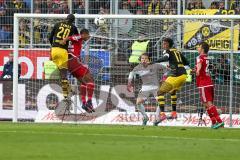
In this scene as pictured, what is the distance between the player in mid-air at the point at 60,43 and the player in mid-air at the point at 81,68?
0.47 ft

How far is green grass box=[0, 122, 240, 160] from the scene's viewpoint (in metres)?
12.4

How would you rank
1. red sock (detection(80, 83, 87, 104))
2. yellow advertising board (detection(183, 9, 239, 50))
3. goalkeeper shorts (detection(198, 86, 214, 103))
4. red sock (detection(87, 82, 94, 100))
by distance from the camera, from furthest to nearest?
yellow advertising board (detection(183, 9, 239, 50))
red sock (detection(80, 83, 87, 104))
red sock (detection(87, 82, 94, 100))
goalkeeper shorts (detection(198, 86, 214, 103))

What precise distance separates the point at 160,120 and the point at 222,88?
101 inches

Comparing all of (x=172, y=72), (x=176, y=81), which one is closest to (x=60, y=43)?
(x=172, y=72)

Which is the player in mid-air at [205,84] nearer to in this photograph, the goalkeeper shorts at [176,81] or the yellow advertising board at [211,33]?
the goalkeeper shorts at [176,81]

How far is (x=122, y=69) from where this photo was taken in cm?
2350

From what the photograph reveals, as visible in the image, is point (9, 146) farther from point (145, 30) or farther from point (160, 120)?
point (145, 30)

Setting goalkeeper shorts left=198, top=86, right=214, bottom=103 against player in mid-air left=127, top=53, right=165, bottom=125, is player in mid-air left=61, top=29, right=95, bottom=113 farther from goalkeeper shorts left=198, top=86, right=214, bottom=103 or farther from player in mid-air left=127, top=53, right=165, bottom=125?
goalkeeper shorts left=198, top=86, right=214, bottom=103

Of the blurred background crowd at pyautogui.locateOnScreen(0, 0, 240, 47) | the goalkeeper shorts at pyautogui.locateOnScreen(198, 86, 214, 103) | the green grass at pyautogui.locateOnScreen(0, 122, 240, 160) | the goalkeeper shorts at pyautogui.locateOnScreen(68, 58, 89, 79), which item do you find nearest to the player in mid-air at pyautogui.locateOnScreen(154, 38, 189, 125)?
the goalkeeper shorts at pyautogui.locateOnScreen(198, 86, 214, 103)

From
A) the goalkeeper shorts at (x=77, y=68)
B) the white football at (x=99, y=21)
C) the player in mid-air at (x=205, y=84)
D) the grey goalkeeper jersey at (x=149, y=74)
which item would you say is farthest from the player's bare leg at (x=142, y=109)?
the white football at (x=99, y=21)

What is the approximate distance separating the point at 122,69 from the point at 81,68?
5.56ft

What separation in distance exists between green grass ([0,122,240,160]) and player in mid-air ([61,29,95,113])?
4228mm

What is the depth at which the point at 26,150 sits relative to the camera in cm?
1309

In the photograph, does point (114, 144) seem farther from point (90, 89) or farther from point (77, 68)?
point (90, 89)
